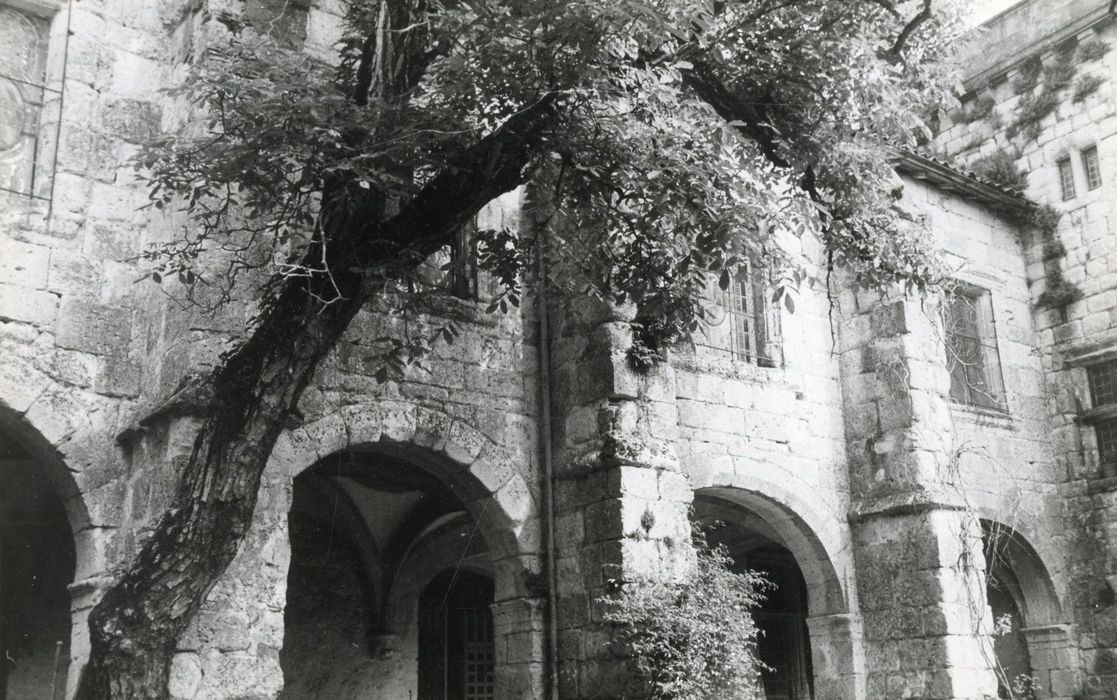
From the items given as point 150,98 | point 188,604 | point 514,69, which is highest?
point 150,98

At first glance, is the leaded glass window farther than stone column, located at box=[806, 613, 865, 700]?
No

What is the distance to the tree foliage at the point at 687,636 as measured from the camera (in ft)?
20.9

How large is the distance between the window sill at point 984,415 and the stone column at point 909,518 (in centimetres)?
115

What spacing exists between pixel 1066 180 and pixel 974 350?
246cm

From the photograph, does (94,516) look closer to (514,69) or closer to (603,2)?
(514,69)

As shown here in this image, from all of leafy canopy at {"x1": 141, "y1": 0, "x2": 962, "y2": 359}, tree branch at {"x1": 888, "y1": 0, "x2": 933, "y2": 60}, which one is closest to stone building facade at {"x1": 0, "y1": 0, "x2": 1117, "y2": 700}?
leafy canopy at {"x1": 141, "y1": 0, "x2": 962, "y2": 359}

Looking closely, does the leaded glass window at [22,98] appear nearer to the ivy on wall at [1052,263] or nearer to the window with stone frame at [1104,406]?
the ivy on wall at [1052,263]

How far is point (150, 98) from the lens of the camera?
7258mm

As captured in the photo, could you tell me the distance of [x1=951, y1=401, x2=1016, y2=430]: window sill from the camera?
426 inches

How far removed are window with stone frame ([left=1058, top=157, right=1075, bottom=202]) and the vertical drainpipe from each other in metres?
7.35

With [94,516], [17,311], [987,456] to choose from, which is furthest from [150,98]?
[987,456]

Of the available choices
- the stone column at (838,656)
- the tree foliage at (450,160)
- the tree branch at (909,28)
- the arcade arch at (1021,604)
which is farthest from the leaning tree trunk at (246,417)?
the arcade arch at (1021,604)

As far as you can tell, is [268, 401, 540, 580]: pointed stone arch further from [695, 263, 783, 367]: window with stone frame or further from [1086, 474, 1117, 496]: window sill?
[1086, 474, 1117, 496]: window sill

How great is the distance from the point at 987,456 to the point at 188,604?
25.8 ft
